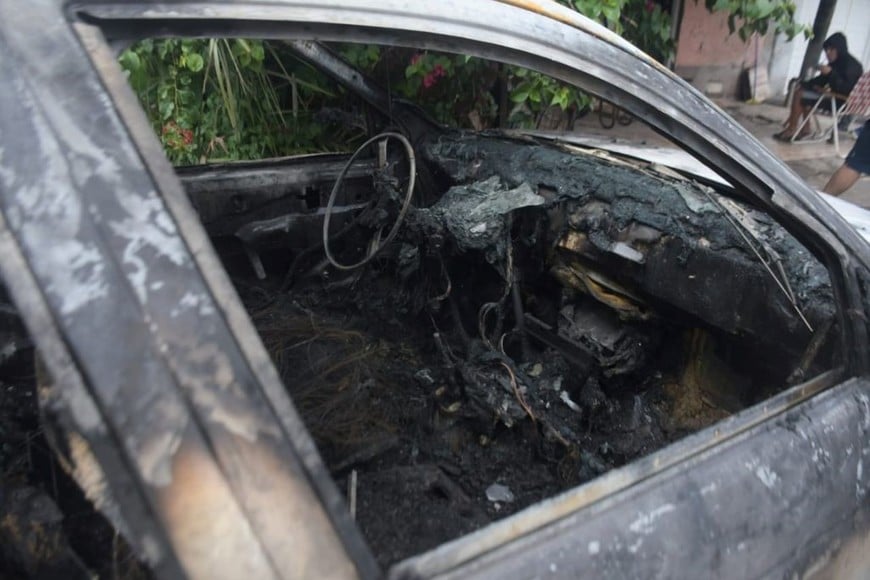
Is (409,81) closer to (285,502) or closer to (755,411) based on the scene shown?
(755,411)

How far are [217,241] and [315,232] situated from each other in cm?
40

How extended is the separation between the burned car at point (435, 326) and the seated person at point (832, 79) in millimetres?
6753

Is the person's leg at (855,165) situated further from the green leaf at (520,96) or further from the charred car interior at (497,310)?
the charred car interior at (497,310)

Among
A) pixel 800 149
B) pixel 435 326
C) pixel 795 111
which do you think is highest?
pixel 435 326

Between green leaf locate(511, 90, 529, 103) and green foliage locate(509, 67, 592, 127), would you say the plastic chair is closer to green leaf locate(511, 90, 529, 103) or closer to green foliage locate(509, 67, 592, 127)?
green foliage locate(509, 67, 592, 127)

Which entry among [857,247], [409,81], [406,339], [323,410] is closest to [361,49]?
[409,81]

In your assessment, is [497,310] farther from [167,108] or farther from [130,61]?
[167,108]

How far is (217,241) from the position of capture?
99.1 inches

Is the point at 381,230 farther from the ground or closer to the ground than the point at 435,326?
farther from the ground

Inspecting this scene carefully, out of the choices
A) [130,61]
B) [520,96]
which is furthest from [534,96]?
[130,61]

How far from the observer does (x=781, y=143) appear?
7.78 metres

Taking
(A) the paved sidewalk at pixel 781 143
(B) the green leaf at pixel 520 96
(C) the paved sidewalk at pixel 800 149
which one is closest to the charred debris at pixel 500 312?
(B) the green leaf at pixel 520 96

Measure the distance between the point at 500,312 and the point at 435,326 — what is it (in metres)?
0.32

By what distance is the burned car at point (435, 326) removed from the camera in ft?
2.50
